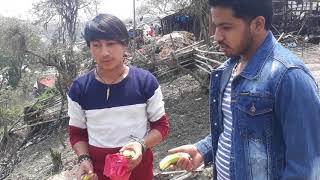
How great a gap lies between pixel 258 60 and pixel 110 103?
0.94 metres

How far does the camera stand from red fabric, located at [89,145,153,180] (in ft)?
7.36

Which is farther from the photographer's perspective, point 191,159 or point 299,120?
point 191,159

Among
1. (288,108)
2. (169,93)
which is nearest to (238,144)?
(288,108)

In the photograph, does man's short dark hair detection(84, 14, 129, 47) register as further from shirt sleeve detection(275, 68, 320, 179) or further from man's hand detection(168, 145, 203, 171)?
shirt sleeve detection(275, 68, 320, 179)

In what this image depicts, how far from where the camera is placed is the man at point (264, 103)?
1.38m

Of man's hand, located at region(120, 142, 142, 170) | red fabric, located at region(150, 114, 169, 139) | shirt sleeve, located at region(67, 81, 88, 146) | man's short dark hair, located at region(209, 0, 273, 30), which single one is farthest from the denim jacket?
shirt sleeve, located at region(67, 81, 88, 146)

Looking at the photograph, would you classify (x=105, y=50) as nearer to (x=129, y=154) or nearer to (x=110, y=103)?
(x=110, y=103)

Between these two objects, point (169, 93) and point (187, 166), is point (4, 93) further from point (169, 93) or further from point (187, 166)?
point (187, 166)

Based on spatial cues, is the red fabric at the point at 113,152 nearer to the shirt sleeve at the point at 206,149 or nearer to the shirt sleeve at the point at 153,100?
the shirt sleeve at the point at 153,100

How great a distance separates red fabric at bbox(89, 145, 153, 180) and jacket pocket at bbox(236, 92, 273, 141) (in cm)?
91

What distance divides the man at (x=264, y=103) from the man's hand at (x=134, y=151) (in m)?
0.53

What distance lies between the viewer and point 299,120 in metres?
1.37

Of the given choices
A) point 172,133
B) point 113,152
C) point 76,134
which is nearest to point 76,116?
point 76,134

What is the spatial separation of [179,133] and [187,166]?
550 cm
